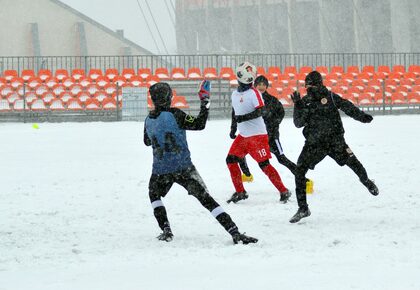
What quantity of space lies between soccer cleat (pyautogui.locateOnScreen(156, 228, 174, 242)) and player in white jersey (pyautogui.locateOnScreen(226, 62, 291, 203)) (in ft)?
7.85

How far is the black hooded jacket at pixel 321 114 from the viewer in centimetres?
827

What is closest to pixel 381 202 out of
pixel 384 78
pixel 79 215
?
pixel 79 215

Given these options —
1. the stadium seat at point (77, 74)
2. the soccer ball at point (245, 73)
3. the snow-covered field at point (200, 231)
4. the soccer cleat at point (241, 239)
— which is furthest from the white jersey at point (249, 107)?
the stadium seat at point (77, 74)

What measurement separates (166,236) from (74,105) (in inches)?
831

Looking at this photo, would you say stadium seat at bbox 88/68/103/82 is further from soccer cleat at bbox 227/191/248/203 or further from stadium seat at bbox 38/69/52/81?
soccer cleat at bbox 227/191/248/203

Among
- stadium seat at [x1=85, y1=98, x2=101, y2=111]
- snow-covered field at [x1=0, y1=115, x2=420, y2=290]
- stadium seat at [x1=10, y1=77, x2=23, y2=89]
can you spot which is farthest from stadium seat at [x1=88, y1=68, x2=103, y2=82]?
snow-covered field at [x1=0, y1=115, x2=420, y2=290]

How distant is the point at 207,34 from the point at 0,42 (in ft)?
68.0

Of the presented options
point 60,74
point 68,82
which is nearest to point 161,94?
point 68,82

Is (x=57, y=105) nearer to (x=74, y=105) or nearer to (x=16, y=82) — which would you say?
(x=74, y=105)

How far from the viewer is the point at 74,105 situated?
2792cm

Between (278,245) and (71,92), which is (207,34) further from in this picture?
(278,245)

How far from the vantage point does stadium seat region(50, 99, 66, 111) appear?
27.9 m

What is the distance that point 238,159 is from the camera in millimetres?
9781

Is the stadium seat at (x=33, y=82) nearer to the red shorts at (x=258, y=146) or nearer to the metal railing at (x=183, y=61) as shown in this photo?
the metal railing at (x=183, y=61)
